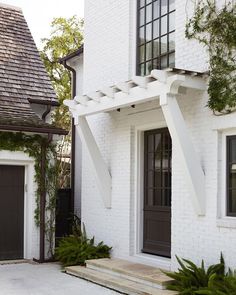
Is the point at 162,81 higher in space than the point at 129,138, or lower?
higher

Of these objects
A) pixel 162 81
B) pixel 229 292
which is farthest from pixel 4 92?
pixel 229 292

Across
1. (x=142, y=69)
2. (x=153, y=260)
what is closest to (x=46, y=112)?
(x=142, y=69)

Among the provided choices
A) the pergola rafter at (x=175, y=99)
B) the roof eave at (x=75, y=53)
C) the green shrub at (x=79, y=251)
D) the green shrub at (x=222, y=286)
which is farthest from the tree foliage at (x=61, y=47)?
the green shrub at (x=222, y=286)

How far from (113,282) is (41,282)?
1.36 metres

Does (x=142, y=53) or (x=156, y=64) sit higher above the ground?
(x=142, y=53)

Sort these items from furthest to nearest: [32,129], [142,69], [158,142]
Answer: [32,129], [142,69], [158,142]

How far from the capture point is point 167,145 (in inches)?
351

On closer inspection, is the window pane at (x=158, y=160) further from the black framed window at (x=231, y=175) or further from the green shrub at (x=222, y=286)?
the green shrub at (x=222, y=286)

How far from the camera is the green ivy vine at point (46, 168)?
10633 millimetres

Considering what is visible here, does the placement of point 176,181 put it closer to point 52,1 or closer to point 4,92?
point 4,92

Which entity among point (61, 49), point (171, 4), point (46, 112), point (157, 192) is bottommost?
point (157, 192)

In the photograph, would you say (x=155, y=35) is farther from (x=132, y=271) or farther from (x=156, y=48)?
(x=132, y=271)

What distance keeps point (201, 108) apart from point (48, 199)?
15.4 ft

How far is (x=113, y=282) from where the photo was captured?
7969mm
